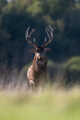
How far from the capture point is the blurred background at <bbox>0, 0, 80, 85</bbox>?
1675 inches

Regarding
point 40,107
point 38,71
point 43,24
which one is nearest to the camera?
point 40,107

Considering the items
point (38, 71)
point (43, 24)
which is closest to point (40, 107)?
point (38, 71)

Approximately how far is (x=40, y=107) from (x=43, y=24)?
4338 cm

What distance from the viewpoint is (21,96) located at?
20.4ft

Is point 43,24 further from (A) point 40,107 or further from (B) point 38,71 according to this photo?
(A) point 40,107

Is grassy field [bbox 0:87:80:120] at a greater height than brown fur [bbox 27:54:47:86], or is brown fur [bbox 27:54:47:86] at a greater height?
brown fur [bbox 27:54:47:86]

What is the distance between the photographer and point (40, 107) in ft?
18.2

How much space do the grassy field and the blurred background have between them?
99.4 ft

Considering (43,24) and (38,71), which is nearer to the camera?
(38,71)

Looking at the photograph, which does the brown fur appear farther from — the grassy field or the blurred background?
the blurred background

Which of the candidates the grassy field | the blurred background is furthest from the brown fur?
the blurred background

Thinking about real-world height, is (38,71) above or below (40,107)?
above

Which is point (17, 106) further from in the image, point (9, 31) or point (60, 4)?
point (60, 4)

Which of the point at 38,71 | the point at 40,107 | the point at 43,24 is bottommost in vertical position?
the point at 40,107
